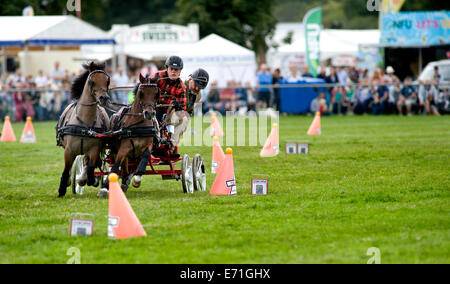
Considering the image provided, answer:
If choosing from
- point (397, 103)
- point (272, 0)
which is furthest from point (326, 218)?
point (272, 0)

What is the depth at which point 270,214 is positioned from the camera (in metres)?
8.77

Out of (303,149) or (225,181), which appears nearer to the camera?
(225,181)

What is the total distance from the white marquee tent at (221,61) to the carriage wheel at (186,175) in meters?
19.6

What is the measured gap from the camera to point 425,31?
109 feet

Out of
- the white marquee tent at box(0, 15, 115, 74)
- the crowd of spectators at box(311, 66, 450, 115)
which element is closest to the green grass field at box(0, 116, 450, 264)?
the crowd of spectators at box(311, 66, 450, 115)

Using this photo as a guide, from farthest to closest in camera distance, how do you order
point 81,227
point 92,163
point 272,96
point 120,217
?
point 272,96 < point 92,163 < point 81,227 < point 120,217

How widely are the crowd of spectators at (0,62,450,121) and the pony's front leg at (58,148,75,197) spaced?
1634 cm

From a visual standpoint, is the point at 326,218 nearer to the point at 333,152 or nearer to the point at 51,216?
the point at 51,216

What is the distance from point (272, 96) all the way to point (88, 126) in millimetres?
18226

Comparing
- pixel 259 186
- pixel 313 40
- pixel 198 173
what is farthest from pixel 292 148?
pixel 313 40

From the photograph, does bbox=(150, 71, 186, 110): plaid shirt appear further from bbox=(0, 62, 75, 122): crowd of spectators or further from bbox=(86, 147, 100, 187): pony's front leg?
bbox=(0, 62, 75, 122): crowd of spectators

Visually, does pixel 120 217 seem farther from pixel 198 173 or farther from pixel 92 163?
pixel 198 173

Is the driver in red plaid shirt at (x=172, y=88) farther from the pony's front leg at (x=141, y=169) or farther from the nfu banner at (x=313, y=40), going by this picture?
the nfu banner at (x=313, y=40)
